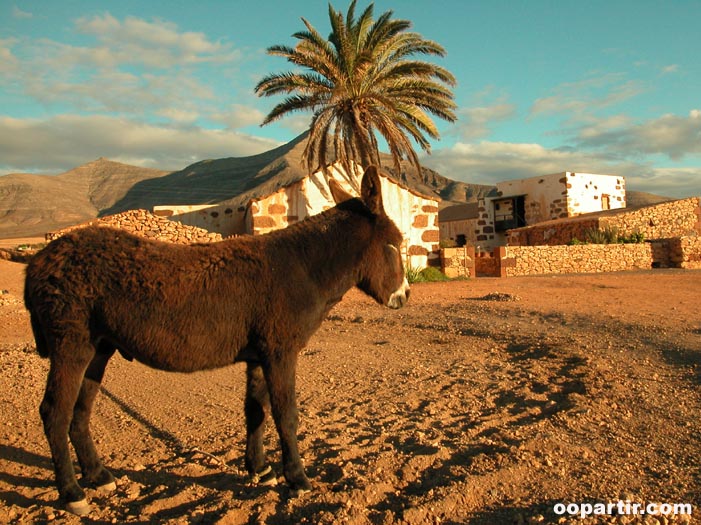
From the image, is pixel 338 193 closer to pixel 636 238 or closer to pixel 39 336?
pixel 39 336

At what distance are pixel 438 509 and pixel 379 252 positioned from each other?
194 centimetres

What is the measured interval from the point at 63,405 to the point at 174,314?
100cm

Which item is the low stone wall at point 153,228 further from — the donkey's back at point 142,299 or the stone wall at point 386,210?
the donkey's back at point 142,299

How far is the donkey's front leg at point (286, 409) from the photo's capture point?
361 centimetres

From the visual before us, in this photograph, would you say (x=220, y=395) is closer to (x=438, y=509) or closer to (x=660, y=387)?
(x=438, y=509)

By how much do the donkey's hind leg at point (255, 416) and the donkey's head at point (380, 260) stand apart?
1122 millimetres

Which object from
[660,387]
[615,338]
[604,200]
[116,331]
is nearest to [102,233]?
[116,331]

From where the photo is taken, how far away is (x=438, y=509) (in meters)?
3.21

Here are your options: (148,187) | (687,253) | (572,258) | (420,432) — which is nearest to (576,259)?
(572,258)

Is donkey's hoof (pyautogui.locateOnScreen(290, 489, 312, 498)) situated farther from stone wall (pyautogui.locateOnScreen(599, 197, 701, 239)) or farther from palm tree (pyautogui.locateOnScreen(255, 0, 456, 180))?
stone wall (pyautogui.locateOnScreen(599, 197, 701, 239))

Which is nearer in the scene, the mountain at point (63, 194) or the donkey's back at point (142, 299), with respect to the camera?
the donkey's back at point (142, 299)

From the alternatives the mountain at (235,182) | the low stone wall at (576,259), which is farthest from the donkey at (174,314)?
the mountain at (235,182)

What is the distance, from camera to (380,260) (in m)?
4.18

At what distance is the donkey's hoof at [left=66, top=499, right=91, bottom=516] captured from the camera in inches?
138
